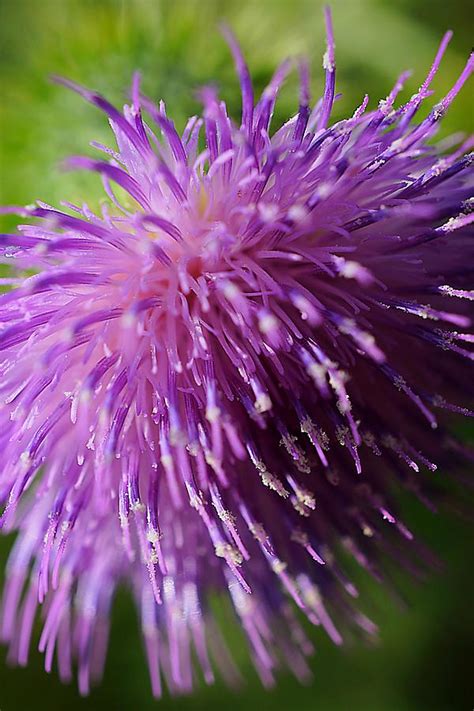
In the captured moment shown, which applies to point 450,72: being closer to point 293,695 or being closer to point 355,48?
point 355,48

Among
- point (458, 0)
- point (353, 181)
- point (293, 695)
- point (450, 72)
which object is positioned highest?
point (458, 0)

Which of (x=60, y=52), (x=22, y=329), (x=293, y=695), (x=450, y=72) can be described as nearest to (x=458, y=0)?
(x=450, y=72)

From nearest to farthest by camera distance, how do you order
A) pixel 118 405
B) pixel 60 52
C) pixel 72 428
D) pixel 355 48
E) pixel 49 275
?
pixel 49 275, pixel 118 405, pixel 72 428, pixel 60 52, pixel 355 48

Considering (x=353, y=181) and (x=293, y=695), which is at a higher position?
(x=293, y=695)

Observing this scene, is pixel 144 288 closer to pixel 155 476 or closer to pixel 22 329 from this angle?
pixel 22 329

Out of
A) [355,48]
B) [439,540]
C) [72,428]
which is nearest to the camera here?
[72,428]

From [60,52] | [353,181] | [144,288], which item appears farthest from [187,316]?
[60,52]

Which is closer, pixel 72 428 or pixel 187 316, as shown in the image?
pixel 187 316
